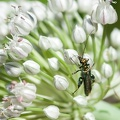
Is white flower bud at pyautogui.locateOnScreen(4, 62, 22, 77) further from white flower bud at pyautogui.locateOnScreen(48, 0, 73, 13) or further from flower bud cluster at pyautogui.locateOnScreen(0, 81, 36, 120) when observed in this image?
white flower bud at pyautogui.locateOnScreen(48, 0, 73, 13)

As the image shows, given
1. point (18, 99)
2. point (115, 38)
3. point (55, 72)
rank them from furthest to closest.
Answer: point (115, 38) → point (55, 72) → point (18, 99)

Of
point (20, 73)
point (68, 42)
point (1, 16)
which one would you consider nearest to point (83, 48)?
point (68, 42)

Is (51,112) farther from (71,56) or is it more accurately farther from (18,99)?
(71,56)

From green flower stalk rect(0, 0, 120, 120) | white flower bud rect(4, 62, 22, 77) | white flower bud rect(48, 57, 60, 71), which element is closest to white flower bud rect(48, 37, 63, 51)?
green flower stalk rect(0, 0, 120, 120)

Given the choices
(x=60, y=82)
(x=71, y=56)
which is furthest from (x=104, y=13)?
(x=60, y=82)

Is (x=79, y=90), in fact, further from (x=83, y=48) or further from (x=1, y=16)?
(x=1, y=16)
